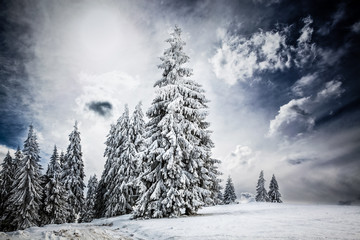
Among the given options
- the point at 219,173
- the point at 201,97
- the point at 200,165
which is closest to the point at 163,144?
the point at 200,165

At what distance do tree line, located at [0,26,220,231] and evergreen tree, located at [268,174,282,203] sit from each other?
128 feet

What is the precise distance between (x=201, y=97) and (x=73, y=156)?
26.2 meters

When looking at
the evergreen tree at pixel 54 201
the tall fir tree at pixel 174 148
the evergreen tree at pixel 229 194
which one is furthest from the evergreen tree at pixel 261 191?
the evergreen tree at pixel 54 201

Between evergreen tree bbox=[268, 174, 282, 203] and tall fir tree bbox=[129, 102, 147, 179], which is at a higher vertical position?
tall fir tree bbox=[129, 102, 147, 179]

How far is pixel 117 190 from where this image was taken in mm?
23969

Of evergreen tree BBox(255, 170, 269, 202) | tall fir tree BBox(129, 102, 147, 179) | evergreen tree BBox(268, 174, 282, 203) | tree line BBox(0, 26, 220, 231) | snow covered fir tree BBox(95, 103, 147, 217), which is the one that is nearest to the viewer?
tree line BBox(0, 26, 220, 231)

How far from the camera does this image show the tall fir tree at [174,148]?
12180 mm

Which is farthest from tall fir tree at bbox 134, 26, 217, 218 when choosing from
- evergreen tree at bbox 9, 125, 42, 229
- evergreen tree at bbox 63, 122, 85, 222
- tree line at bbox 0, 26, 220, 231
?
evergreen tree at bbox 63, 122, 85, 222

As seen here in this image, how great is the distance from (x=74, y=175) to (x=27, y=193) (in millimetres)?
7105

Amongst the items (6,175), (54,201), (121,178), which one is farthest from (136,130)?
(6,175)

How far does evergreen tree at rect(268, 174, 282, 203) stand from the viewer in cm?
5025

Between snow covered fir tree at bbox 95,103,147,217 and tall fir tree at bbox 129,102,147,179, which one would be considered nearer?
snow covered fir tree at bbox 95,103,147,217

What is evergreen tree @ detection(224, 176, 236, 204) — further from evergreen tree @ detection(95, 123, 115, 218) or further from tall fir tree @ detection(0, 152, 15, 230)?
tall fir tree @ detection(0, 152, 15, 230)

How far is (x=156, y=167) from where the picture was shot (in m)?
13.4
